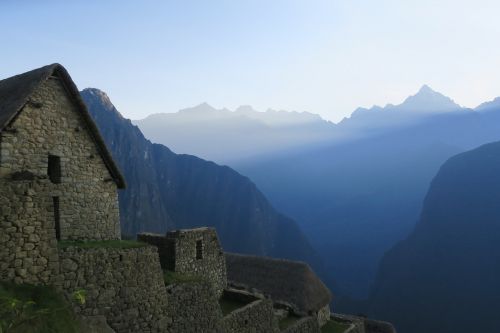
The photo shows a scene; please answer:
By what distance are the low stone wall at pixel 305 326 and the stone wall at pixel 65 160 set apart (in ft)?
31.8

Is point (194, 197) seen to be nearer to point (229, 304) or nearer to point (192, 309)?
point (229, 304)

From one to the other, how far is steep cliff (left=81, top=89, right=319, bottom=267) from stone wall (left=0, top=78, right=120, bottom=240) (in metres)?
112

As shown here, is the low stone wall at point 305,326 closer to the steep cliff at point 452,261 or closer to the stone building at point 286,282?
the stone building at point 286,282

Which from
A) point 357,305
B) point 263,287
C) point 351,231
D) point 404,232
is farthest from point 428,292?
point 263,287

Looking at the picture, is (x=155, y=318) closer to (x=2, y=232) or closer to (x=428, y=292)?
(x=2, y=232)

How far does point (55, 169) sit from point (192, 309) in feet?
17.4

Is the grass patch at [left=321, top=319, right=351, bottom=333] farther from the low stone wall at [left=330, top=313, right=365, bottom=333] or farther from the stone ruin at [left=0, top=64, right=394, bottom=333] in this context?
the stone ruin at [left=0, top=64, right=394, bottom=333]

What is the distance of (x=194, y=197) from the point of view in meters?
156

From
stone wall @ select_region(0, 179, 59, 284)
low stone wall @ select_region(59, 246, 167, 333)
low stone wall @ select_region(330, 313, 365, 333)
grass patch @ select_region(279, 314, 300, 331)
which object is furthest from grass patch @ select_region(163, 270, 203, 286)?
low stone wall @ select_region(330, 313, 365, 333)

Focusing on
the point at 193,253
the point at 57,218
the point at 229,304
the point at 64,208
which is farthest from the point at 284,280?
the point at 57,218

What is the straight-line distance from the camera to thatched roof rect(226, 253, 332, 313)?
28953 millimetres

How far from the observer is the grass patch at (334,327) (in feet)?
87.0


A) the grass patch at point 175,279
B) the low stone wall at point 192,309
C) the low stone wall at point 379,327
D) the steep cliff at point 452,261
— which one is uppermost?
the grass patch at point 175,279

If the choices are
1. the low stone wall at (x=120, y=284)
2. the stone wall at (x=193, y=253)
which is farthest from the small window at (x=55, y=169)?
the stone wall at (x=193, y=253)
